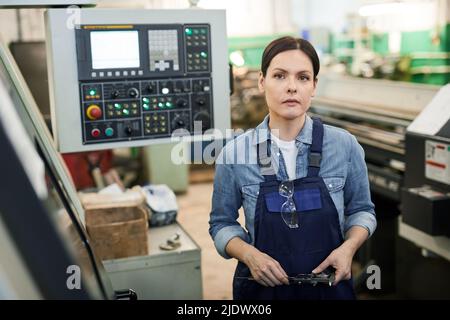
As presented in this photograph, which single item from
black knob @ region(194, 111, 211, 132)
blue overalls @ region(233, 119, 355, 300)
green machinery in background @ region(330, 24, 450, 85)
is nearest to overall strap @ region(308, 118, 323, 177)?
blue overalls @ region(233, 119, 355, 300)

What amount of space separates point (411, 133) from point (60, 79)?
1189 mm

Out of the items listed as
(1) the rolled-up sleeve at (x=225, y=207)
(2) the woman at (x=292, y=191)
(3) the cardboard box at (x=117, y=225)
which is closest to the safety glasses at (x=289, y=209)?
(2) the woman at (x=292, y=191)

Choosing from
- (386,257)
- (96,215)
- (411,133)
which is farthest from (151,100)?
(386,257)

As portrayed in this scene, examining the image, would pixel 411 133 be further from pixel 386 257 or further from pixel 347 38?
pixel 347 38

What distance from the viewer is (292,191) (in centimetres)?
104

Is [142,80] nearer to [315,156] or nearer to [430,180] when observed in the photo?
[315,156]

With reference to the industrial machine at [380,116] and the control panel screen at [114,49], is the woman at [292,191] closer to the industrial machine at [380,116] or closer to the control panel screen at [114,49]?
the control panel screen at [114,49]

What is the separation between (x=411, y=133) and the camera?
195 centimetres

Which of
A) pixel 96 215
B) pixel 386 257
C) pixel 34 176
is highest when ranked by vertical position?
pixel 34 176

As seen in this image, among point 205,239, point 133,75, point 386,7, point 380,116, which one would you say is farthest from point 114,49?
point 386,7

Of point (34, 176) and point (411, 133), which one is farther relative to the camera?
point (411, 133)

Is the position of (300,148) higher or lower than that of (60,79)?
lower

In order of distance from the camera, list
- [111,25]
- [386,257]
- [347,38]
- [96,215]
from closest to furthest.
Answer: [111,25], [96,215], [386,257], [347,38]

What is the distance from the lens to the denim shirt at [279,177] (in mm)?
1073
